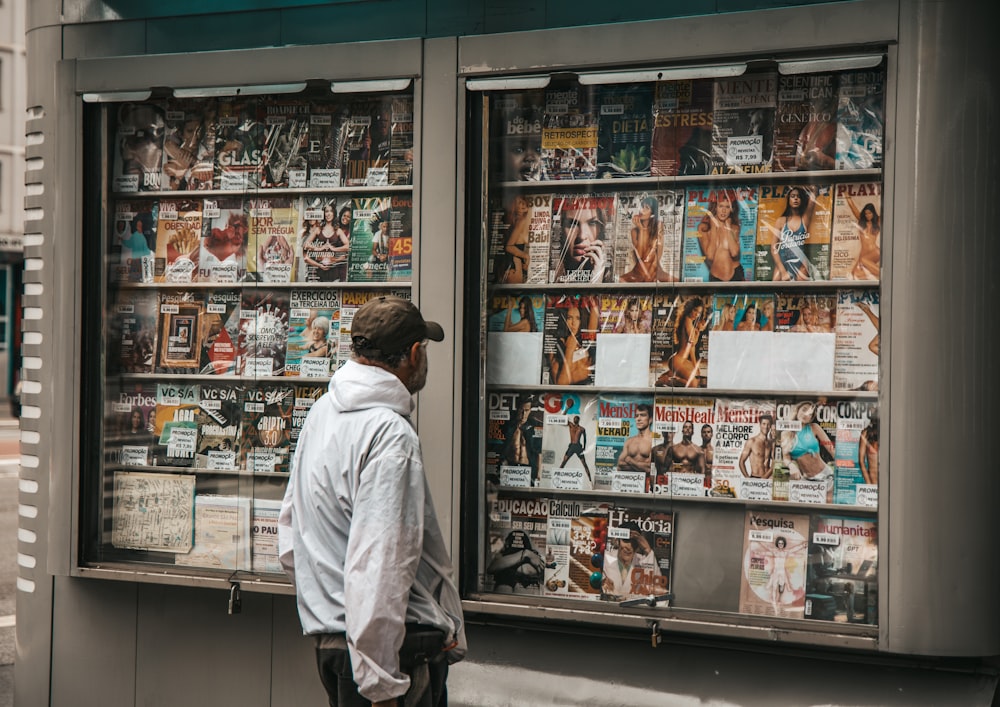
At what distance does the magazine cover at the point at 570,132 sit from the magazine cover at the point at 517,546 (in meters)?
1.40

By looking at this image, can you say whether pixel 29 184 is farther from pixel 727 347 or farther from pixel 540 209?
pixel 727 347

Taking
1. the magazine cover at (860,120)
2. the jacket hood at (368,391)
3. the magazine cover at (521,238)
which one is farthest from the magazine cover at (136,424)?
the magazine cover at (860,120)

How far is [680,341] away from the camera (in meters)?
4.87

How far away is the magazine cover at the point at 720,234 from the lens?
479 centimetres

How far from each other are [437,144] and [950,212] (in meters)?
2.02

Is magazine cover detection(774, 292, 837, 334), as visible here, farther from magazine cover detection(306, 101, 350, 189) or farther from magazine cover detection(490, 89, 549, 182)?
magazine cover detection(306, 101, 350, 189)

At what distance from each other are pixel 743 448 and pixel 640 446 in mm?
422

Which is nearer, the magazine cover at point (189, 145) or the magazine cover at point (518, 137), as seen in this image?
the magazine cover at point (518, 137)

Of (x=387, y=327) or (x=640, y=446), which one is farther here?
(x=640, y=446)

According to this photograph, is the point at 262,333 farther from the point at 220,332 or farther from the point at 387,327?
the point at 387,327

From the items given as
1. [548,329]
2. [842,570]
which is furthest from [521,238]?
[842,570]

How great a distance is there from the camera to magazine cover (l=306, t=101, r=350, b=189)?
5.28 metres

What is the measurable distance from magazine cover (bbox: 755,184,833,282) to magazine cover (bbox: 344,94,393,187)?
1630 millimetres

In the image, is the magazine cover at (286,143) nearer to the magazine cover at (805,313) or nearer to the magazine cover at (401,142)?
the magazine cover at (401,142)
